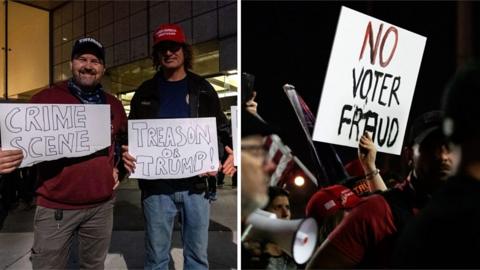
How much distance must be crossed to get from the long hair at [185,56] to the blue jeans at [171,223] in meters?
0.80

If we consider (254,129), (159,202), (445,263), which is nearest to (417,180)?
(445,263)

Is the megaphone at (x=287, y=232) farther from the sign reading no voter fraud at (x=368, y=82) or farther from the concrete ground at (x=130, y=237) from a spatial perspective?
the concrete ground at (x=130, y=237)

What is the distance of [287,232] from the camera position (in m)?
2.52

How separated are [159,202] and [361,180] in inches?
48.3

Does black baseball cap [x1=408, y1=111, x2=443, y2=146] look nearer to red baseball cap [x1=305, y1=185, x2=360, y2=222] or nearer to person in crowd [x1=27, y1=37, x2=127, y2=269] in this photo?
red baseball cap [x1=305, y1=185, x2=360, y2=222]

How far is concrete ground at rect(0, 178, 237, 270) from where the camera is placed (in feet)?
12.4

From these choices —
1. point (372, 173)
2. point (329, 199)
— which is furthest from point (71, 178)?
point (372, 173)

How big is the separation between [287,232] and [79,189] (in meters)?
1.20

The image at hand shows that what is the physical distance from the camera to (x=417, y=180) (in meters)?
2.34

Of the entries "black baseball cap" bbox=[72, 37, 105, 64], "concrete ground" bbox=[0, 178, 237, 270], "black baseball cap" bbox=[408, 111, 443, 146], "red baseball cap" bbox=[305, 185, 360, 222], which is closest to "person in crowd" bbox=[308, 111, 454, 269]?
"black baseball cap" bbox=[408, 111, 443, 146]

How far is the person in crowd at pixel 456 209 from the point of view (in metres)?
2.10

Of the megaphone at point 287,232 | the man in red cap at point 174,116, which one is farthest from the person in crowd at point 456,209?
the man in red cap at point 174,116

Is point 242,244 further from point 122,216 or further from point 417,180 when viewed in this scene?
point 122,216

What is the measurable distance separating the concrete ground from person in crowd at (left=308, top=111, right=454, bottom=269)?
1.11 metres
